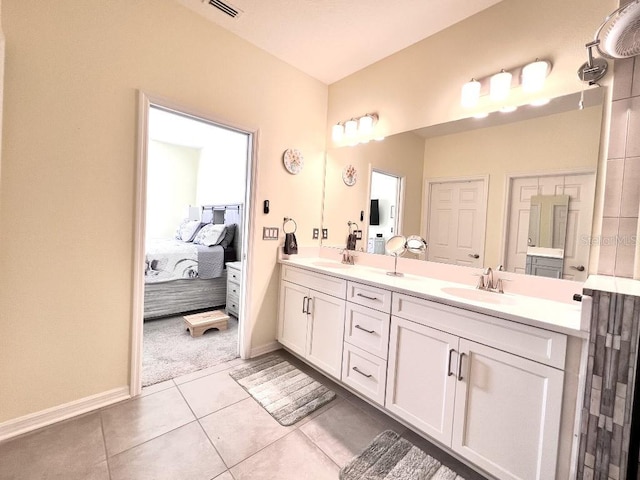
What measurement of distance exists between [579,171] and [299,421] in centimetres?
213

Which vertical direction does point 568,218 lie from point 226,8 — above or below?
below

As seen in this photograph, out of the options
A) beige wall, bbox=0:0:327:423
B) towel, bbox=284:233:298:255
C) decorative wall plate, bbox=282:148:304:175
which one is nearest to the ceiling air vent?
beige wall, bbox=0:0:327:423

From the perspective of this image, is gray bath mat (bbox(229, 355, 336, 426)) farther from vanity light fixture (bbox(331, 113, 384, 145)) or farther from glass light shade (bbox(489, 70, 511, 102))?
glass light shade (bbox(489, 70, 511, 102))

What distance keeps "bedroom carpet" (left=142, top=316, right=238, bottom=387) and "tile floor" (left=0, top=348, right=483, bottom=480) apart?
259mm

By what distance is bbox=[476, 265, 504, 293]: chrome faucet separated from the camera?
1638mm

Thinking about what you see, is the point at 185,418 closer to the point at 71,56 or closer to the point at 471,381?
the point at 471,381

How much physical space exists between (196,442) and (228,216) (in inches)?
139

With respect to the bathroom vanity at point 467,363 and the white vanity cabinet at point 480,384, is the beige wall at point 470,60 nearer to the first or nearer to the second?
the bathroom vanity at point 467,363

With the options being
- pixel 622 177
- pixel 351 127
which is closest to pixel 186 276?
pixel 351 127

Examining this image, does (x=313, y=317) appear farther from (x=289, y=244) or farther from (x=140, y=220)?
(x=140, y=220)

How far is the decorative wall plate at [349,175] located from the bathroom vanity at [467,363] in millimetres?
1057

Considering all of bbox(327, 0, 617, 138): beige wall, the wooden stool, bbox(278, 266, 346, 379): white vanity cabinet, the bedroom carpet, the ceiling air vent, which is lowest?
the bedroom carpet

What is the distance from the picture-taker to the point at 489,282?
5.44ft

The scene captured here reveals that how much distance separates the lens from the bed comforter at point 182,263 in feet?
10.1
